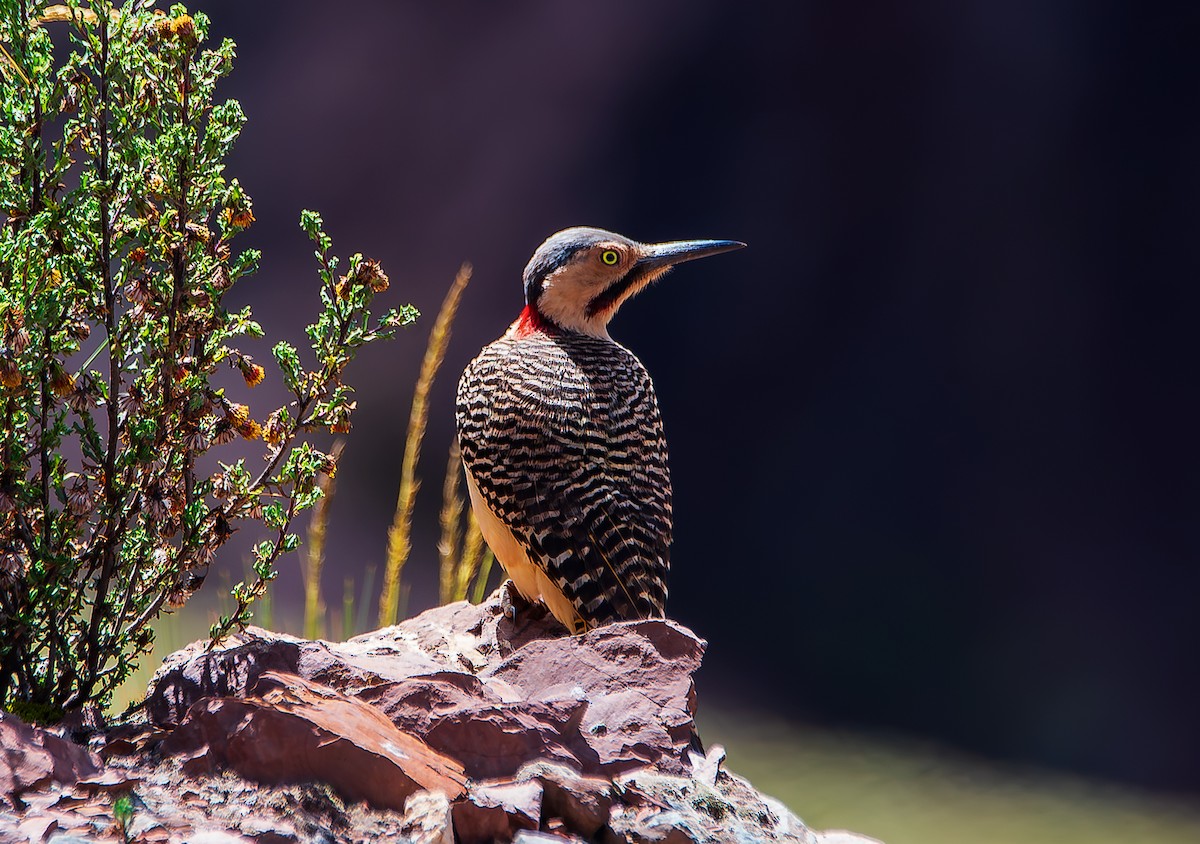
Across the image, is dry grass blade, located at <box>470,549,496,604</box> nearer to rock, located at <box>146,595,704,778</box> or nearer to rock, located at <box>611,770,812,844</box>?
rock, located at <box>146,595,704,778</box>

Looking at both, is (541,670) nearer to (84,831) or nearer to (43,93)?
(84,831)

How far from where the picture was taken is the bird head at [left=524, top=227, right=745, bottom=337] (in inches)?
157

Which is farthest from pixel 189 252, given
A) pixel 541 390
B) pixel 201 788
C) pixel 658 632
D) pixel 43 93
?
pixel 541 390

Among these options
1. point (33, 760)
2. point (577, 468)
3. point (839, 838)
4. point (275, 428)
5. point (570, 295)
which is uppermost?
point (570, 295)

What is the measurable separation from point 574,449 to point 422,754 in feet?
4.93

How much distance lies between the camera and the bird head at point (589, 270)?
3980 millimetres

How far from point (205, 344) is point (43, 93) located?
51 cm

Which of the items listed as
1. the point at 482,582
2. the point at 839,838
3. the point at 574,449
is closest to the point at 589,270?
the point at 574,449

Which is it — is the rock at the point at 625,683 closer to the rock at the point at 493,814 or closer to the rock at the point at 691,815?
the rock at the point at 691,815

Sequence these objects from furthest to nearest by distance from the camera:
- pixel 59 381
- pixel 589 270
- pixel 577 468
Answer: pixel 589 270 < pixel 577 468 < pixel 59 381

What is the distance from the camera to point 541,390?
3.59 meters

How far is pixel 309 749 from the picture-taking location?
6.32 ft

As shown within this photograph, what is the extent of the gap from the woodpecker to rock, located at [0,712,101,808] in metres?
1.53

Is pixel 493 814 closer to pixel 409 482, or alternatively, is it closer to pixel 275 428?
pixel 275 428
